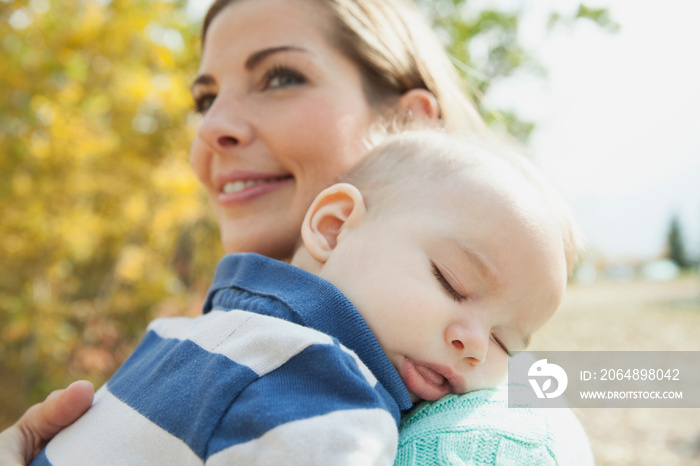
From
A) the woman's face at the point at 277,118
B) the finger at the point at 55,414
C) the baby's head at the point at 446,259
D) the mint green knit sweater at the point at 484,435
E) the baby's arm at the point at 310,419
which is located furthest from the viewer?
the woman's face at the point at 277,118

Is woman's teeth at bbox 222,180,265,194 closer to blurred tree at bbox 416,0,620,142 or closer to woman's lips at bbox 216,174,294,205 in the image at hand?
woman's lips at bbox 216,174,294,205

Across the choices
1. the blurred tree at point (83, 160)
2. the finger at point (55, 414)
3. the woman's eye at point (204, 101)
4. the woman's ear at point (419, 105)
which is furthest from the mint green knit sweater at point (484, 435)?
the blurred tree at point (83, 160)

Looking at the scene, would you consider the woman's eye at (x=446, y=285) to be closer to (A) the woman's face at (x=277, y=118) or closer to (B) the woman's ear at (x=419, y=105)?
(A) the woman's face at (x=277, y=118)

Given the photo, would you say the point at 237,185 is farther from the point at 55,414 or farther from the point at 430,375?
the point at 430,375

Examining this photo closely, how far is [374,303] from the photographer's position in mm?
1039

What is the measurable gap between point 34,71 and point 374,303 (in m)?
4.09

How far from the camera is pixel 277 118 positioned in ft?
5.14

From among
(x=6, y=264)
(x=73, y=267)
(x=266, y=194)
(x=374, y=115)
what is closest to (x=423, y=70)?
(x=374, y=115)

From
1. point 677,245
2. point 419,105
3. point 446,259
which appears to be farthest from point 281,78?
point 677,245

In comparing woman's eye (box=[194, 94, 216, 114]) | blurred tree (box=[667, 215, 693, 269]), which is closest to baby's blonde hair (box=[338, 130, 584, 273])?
woman's eye (box=[194, 94, 216, 114])

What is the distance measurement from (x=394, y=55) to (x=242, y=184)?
25.5 inches

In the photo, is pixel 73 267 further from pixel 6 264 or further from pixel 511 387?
pixel 511 387

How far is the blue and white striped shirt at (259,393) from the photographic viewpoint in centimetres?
75

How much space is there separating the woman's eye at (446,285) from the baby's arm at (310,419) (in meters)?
0.30
